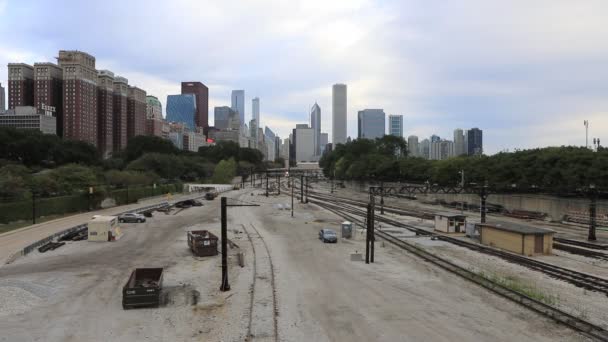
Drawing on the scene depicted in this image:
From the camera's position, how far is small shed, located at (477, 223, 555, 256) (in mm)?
38594

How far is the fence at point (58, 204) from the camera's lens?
5253 centimetres

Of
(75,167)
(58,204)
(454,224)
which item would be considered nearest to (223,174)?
(75,167)

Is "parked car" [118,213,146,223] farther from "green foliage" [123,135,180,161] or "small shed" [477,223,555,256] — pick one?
"green foliage" [123,135,180,161]

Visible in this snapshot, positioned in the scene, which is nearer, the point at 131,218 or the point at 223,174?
the point at 131,218

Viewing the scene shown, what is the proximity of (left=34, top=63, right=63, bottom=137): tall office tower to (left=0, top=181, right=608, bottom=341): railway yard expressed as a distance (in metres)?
160

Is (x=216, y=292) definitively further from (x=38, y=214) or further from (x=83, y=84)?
(x=83, y=84)

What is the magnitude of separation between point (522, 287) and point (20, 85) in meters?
207

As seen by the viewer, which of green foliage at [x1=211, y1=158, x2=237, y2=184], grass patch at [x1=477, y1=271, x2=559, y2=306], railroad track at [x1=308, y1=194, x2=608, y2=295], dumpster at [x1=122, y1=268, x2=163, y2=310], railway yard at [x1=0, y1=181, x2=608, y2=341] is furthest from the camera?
green foliage at [x1=211, y1=158, x2=237, y2=184]

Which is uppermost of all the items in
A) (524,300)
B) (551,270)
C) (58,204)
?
(58,204)

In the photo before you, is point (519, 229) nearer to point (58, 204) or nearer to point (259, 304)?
point (259, 304)

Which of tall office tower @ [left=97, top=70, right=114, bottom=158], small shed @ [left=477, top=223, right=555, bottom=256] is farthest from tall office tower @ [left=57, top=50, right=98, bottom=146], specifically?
small shed @ [left=477, top=223, right=555, bottom=256]

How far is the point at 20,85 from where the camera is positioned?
17862 centimetres

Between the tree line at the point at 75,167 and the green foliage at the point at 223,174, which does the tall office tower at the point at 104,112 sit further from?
the green foliage at the point at 223,174

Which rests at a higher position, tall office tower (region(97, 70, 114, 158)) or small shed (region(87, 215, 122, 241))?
tall office tower (region(97, 70, 114, 158))
